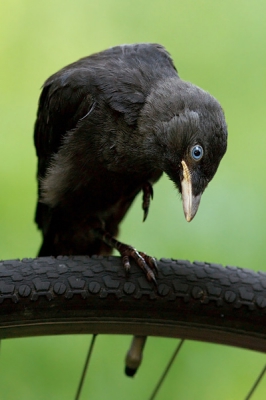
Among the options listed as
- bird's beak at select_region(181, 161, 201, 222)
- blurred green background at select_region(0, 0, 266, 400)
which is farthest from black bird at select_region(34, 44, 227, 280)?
blurred green background at select_region(0, 0, 266, 400)

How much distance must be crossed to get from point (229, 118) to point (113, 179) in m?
1.59

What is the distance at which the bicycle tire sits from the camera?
200 cm

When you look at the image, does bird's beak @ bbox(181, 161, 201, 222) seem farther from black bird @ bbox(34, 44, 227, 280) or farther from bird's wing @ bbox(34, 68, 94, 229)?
bird's wing @ bbox(34, 68, 94, 229)

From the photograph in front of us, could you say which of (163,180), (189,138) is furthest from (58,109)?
(163,180)

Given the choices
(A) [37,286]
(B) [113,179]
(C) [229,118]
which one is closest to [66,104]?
(B) [113,179]

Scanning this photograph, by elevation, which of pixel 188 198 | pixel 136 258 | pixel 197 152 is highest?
pixel 197 152

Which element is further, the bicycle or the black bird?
the black bird

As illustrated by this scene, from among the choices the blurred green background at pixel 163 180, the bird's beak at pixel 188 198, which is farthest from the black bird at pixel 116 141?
the blurred green background at pixel 163 180

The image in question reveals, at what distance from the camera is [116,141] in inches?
101

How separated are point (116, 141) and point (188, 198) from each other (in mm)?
443

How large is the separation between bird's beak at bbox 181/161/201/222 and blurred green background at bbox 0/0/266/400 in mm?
1546

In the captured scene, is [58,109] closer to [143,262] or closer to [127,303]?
[143,262]

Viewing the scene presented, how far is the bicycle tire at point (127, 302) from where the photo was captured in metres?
2.00

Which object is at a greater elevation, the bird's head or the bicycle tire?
the bird's head
